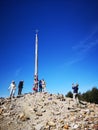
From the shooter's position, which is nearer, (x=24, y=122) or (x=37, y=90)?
(x=24, y=122)

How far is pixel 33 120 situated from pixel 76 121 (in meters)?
4.59

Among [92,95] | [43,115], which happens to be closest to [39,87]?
[43,115]

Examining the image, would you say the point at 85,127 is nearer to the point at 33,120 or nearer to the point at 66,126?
the point at 66,126

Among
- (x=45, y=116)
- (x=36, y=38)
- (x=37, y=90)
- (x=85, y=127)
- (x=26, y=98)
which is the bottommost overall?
(x=85, y=127)

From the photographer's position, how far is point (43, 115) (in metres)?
17.5

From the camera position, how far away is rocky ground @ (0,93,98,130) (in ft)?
48.2

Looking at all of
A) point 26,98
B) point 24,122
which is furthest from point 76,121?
point 26,98

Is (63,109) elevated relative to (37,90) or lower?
lower

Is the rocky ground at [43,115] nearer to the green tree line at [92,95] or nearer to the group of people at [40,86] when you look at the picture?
the group of people at [40,86]

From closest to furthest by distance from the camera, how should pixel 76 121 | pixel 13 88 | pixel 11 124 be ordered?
pixel 76 121 < pixel 11 124 < pixel 13 88

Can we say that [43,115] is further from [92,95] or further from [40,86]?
[92,95]

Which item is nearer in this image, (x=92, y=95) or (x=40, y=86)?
(x=40, y=86)

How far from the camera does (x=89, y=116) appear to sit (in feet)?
52.4

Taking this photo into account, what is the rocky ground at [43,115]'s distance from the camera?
1468 centimetres
